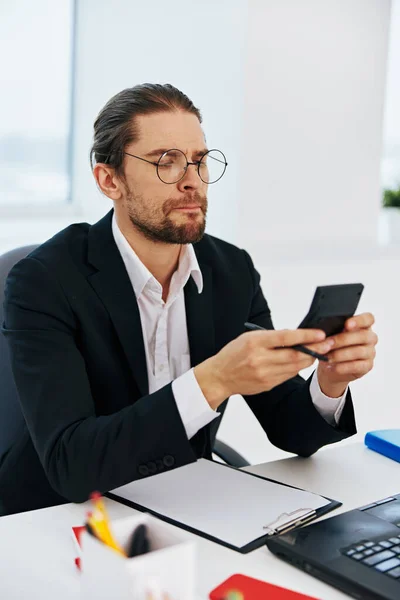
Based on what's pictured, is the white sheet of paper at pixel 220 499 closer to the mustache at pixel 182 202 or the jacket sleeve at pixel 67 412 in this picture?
the jacket sleeve at pixel 67 412

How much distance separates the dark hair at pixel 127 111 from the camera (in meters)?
1.77

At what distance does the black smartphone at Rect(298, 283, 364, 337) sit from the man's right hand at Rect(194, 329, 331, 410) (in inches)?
0.8

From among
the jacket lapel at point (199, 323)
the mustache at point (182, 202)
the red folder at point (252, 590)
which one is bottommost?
the red folder at point (252, 590)

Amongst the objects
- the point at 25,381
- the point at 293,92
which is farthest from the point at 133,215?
the point at 293,92

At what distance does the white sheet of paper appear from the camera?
126 cm

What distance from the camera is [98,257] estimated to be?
1.73m

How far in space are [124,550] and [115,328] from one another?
2.44 feet

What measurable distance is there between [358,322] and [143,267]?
21.2 inches

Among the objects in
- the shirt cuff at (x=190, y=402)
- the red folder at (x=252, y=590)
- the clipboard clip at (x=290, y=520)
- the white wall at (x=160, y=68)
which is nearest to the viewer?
the red folder at (x=252, y=590)

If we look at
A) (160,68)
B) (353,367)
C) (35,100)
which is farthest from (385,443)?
(35,100)

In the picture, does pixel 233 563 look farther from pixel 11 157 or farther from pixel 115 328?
pixel 11 157

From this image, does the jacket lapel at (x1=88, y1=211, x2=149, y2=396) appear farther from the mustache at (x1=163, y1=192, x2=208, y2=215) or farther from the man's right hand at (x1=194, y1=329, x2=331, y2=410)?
the man's right hand at (x1=194, y1=329, x2=331, y2=410)

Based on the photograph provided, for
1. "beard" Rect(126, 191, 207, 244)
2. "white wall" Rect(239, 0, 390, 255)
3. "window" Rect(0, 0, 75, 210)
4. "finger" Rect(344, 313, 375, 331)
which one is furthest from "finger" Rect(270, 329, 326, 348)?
"window" Rect(0, 0, 75, 210)

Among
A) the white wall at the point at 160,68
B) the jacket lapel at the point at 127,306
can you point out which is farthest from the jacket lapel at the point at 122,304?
the white wall at the point at 160,68
